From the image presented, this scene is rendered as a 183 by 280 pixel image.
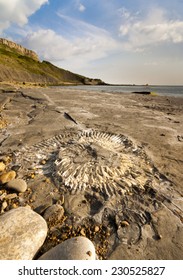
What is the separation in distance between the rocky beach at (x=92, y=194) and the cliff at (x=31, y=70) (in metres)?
64.1

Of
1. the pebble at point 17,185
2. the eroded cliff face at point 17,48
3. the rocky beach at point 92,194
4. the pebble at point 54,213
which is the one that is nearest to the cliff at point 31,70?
the eroded cliff face at point 17,48

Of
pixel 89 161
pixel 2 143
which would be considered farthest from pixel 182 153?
pixel 2 143

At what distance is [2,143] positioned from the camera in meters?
5.43

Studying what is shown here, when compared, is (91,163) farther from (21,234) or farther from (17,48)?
(17,48)

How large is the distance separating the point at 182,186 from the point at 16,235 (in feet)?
8.93

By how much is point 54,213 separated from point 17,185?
0.91 metres

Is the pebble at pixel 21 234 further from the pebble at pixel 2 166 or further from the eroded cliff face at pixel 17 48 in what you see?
the eroded cliff face at pixel 17 48

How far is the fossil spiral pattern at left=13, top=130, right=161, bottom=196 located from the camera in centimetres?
358

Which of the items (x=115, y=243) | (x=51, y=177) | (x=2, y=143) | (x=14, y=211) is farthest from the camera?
(x=2, y=143)

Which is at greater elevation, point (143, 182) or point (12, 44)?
point (12, 44)

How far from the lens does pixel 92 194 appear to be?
333cm

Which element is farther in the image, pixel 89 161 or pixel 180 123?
pixel 180 123

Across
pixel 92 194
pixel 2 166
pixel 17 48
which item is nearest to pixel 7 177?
pixel 2 166

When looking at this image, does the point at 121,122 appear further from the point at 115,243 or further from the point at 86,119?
the point at 115,243
